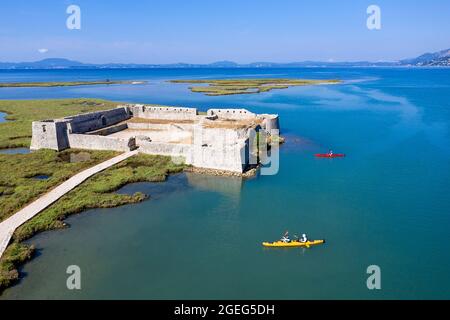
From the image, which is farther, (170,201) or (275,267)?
(170,201)

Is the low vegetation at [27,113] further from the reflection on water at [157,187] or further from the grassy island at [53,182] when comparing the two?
the reflection on water at [157,187]

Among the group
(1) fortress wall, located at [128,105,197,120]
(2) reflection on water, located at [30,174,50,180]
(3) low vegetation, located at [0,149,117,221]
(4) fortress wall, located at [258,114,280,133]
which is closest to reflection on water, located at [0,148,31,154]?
(3) low vegetation, located at [0,149,117,221]

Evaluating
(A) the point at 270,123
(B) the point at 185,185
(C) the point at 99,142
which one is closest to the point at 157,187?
(B) the point at 185,185

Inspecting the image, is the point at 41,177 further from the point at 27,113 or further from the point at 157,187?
the point at 27,113

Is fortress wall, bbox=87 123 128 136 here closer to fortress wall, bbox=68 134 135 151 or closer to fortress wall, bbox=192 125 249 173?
fortress wall, bbox=68 134 135 151

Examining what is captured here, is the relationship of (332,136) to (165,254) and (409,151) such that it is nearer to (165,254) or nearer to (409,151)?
(409,151)

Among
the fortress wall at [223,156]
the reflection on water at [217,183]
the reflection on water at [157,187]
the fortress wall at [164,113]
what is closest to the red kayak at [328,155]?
the fortress wall at [223,156]

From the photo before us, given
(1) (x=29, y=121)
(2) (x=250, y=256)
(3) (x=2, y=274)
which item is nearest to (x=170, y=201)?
(2) (x=250, y=256)
